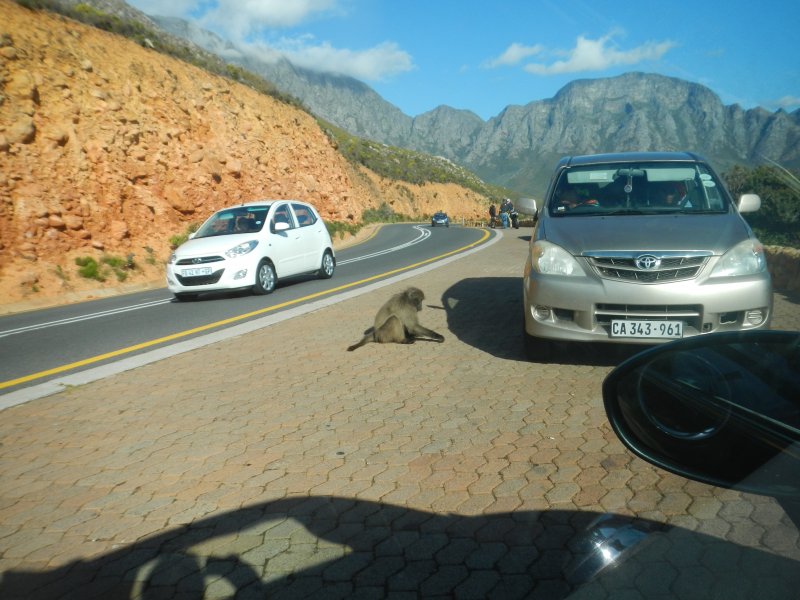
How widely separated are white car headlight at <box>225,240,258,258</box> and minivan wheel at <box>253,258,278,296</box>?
36 cm

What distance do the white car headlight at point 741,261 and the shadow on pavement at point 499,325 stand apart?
0.97 m

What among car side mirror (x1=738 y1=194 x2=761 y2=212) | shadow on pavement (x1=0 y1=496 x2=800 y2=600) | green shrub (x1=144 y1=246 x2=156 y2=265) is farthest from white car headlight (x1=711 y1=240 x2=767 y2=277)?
green shrub (x1=144 y1=246 x2=156 y2=265)

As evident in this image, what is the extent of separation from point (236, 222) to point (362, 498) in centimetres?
1079

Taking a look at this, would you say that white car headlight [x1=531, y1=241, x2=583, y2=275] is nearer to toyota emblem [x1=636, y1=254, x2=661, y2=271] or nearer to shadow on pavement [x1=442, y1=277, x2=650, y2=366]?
toyota emblem [x1=636, y1=254, x2=661, y2=271]

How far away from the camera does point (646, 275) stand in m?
5.19

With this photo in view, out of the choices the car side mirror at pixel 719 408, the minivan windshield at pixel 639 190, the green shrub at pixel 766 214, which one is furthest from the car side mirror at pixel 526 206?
the car side mirror at pixel 719 408

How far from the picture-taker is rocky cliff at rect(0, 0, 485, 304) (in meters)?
18.5

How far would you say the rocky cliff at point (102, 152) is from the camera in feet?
60.8

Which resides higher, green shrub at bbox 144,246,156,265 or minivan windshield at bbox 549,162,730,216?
minivan windshield at bbox 549,162,730,216

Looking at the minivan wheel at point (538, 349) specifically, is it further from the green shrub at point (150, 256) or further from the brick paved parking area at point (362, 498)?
the green shrub at point (150, 256)

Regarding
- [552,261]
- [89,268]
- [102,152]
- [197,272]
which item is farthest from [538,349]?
[102,152]

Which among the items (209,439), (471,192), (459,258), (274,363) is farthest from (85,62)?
(471,192)

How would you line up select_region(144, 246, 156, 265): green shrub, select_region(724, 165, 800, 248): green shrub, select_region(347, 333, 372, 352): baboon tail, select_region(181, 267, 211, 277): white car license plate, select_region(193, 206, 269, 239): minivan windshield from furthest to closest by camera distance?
1. select_region(144, 246, 156, 265): green shrub
2. select_region(193, 206, 269, 239): minivan windshield
3. select_region(181, 267, 211, 277): white car license plate
4. select_region(347, 333, 372, 352): baboon tail
5. select_region(724, 165, 800, 248): green shrub

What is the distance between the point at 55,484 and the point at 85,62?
2447 centimetres
